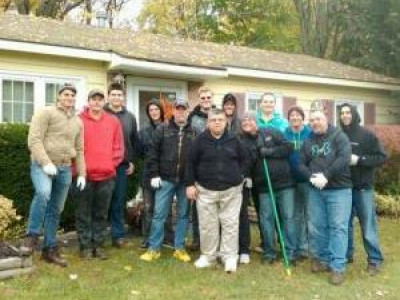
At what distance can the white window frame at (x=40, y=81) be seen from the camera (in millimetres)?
9711

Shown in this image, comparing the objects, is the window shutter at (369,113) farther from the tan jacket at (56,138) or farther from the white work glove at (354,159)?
the tan jacket at (56,138)

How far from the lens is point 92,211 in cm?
708

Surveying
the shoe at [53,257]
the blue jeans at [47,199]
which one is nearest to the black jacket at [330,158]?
the blue jeans at [47,199]

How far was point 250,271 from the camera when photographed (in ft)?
22.2

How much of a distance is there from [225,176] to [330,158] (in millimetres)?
1197

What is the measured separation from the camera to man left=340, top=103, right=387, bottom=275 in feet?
22.1

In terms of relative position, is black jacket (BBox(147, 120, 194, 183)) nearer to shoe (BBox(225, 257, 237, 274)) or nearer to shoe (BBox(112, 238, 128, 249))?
shoe (BBox(225, 257, 237, 274))

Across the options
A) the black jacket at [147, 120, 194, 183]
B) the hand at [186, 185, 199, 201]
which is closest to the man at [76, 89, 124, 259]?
the black jacket at [147, 120, 194, 183]

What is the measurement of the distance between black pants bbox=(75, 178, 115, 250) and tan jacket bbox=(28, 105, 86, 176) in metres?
0.36

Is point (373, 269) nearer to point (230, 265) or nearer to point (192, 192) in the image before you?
point (230, 265)

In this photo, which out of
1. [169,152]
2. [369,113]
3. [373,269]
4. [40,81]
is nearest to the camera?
[373,269]

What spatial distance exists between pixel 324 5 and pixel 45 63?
17184 mm

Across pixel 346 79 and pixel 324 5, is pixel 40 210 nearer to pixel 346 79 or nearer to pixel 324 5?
pixel 346 79

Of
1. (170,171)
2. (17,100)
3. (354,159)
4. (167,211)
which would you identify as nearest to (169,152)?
(170,171)
